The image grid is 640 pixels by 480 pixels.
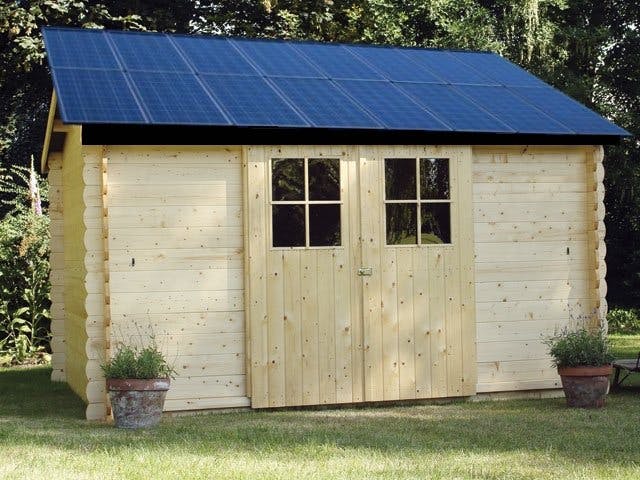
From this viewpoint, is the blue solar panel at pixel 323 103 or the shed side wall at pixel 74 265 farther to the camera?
the shed side wall at pixel 74 265

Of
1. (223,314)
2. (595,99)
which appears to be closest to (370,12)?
Result: (595,99)

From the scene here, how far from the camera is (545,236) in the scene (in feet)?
36.3

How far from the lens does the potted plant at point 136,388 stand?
29.8 feet

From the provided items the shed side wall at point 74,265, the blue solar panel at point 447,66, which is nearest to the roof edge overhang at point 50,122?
the shed side wall at point 74,265

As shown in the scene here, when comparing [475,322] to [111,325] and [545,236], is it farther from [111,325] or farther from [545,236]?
[111,325]

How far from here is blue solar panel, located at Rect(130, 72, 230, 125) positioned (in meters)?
9.79

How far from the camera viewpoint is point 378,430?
8.94 m

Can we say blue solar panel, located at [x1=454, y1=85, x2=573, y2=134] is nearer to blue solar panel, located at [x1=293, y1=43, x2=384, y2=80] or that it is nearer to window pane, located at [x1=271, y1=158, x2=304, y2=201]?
blue solar panel, located at [x1=293, y1=43, x2=384, y2=80]

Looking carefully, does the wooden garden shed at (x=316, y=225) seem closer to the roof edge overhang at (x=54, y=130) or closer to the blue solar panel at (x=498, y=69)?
the roof edge overhang at (x=54, y=130)

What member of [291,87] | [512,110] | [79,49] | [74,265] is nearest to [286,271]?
[291,87]

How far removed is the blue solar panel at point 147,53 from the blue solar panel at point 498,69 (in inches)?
136

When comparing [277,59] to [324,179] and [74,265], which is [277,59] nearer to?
[324,179]

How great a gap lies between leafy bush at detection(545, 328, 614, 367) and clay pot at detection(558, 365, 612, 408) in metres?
0.05

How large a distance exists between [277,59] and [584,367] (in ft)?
14.7
